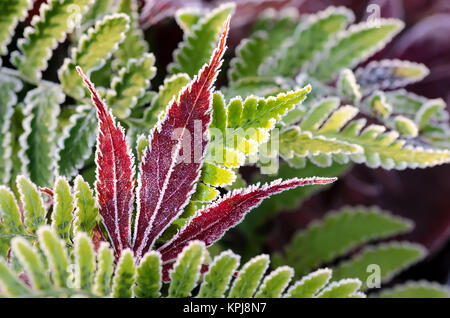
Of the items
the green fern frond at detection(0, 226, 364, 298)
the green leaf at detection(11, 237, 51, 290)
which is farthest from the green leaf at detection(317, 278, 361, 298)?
the green leaf at detection(11, 237, 51, 290)

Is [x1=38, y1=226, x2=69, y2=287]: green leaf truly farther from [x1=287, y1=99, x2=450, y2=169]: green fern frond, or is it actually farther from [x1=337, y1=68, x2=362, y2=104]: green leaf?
[x1=337, y1=68, x2=362, y2=104]: green leaf

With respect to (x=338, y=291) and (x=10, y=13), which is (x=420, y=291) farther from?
(x=10, y=13)

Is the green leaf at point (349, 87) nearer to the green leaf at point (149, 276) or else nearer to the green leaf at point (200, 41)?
the green leaf at point (200, 41)

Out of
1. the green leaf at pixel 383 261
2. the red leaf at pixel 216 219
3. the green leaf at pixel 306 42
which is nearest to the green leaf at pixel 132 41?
the green leaf at pixel 306 42
